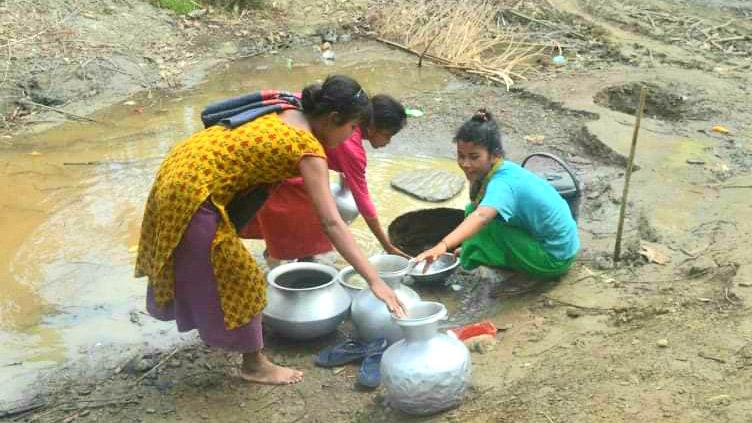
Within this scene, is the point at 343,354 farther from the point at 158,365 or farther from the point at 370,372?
the point at 158,365

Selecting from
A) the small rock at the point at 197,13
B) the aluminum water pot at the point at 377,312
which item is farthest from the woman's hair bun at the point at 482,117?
the small rock at the point at 197,13

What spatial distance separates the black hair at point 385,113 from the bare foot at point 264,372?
4.02 feet

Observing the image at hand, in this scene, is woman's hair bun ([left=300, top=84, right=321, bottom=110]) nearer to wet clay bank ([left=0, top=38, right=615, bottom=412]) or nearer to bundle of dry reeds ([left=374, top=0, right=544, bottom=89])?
wet clay bank ([left=0, top=38, right=615, bottom=412])

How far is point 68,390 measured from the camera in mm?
3457

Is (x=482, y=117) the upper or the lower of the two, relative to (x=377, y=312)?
upper

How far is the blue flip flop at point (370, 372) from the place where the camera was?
3.32m

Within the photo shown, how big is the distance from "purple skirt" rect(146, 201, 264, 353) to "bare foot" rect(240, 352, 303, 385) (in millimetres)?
120

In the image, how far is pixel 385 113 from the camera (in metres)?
3.62

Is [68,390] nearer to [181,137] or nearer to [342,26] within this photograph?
[181,137]

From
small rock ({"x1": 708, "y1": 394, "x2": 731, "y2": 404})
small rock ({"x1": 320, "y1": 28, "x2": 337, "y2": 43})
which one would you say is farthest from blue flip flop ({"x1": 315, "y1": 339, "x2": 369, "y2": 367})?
small rock ({"x1": 320, "y1": 28, "x2": 337, "y2": 43})

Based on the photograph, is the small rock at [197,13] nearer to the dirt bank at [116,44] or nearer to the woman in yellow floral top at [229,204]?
the dirt bank at [116,44]

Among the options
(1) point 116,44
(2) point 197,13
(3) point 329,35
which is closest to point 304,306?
(1) point 116,44

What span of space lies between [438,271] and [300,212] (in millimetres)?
810

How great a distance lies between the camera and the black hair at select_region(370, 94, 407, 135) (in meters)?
3.62
